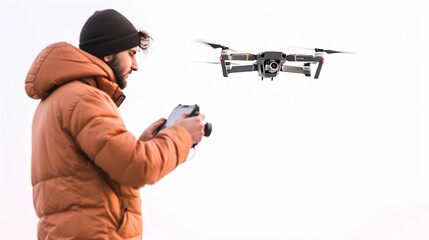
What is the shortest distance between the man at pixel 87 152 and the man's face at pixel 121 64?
5 centimetres

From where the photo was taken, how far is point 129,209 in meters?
1.28

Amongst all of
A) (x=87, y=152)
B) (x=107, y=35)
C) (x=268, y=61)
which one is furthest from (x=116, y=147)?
(x=268, y=61)

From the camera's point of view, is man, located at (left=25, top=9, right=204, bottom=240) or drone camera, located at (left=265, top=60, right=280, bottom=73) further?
drone camera, located at (left=265, top=60, right=280, bottom=73)

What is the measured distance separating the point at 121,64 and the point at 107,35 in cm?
8

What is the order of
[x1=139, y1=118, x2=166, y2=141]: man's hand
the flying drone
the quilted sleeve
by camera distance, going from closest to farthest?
the quilted sleeve → [x1=139, y1=118, x2=166, y2=141]: man's hand → the flying drone

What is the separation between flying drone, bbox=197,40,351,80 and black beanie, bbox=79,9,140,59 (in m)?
4.51

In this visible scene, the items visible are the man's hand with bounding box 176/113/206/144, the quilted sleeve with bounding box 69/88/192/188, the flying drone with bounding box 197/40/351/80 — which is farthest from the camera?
the flying drone with bounding box 197/40/351/80

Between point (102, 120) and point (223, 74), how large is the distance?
5.09m

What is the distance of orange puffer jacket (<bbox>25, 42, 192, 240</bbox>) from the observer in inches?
45.6

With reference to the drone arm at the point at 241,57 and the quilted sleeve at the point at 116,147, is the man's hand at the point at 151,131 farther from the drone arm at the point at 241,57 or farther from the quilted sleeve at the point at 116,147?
the drone arm at the point at 241,57

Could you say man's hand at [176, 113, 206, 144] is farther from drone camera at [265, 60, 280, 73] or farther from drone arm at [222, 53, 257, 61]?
drone arm at [222, 53, 257, 61]

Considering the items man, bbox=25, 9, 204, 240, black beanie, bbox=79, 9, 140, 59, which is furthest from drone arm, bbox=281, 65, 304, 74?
man, bbox=25, 9, 204, 240

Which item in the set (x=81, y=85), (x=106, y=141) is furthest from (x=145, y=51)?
(x=106, y=141)

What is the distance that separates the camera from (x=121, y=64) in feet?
4.50
